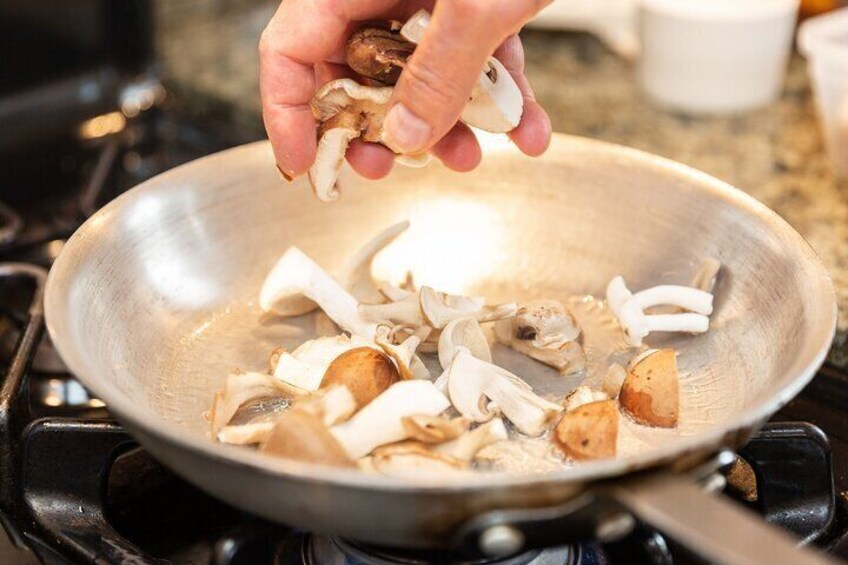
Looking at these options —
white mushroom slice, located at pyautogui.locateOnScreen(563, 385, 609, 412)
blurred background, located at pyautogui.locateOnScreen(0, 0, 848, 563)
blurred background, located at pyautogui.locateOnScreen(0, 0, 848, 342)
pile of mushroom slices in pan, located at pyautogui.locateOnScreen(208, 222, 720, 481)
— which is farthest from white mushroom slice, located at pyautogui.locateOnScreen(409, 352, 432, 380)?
blurred background, located at pyautogui.locateOnScreen(0, 0, 848, 342)

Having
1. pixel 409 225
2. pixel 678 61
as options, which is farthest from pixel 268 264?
pixel 678 61

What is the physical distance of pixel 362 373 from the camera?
70 cm

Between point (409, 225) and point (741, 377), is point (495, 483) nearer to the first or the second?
point (741, 377)

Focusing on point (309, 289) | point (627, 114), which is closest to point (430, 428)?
point (309, 289)

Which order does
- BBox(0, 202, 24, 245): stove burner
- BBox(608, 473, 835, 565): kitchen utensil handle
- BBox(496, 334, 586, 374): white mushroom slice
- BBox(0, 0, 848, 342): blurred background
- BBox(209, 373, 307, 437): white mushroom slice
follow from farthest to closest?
BBox(0, 0, 848, 342): blurred background, BBox(0, 202, 24, 245): stove burner, BBox(496, 334, 586, 374): white mushroom slice, BBox(209, 373, 307, 437): white mushroom slice, BBox(608, 473, 835, 565): kitchen utensil handle

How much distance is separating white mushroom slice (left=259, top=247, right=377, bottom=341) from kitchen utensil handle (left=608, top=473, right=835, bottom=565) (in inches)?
13.4

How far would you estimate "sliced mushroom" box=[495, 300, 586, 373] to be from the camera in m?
0.80

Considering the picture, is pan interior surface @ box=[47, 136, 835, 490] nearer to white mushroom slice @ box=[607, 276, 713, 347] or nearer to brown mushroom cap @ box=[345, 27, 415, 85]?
white mushroom slice @ box=[607, 276, 713, 347]

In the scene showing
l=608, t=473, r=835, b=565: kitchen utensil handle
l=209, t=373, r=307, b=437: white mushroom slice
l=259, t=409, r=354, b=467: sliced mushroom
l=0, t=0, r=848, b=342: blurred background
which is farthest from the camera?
l=0, t=0, r=848, b=342: blurred background

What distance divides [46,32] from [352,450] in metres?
0.87

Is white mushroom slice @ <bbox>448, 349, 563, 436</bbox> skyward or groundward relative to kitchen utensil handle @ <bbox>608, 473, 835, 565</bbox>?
groundward

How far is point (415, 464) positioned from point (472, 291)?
0.32 m

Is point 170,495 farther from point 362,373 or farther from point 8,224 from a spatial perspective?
point 8,224

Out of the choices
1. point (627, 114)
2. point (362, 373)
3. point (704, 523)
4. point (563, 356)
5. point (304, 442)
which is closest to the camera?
point (704, 523)
